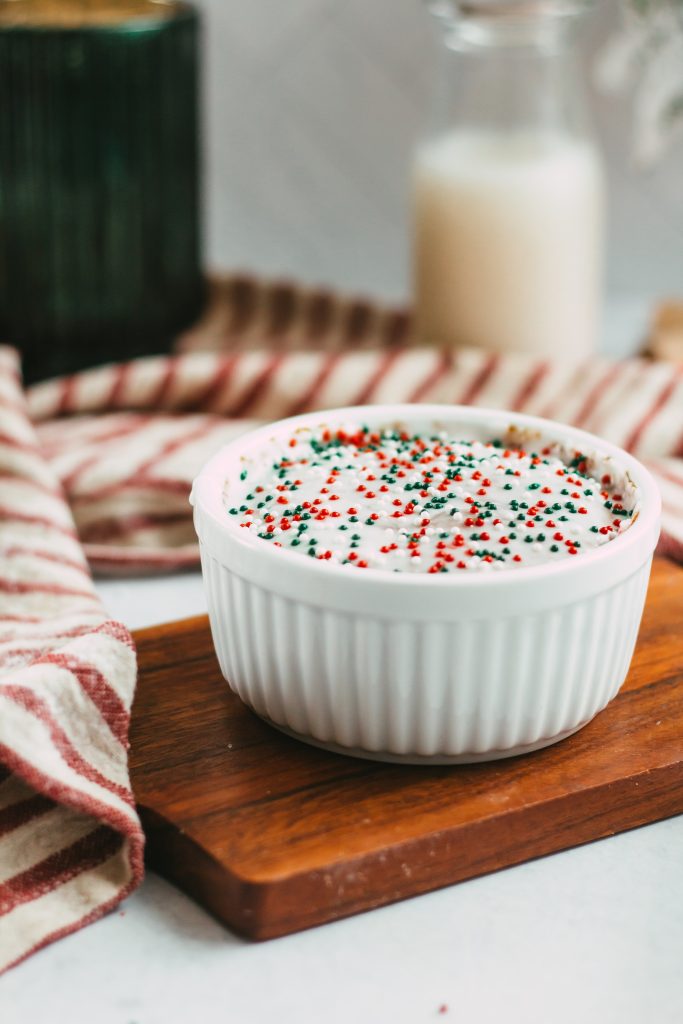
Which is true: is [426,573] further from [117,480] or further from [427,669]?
[117,480]

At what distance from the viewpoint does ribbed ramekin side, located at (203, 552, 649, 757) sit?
2.04 ft

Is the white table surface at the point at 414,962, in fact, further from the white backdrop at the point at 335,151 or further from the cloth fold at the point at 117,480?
the white backdrop at the point at 335,151

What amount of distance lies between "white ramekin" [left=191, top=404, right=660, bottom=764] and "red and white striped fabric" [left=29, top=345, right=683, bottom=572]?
1.21ft

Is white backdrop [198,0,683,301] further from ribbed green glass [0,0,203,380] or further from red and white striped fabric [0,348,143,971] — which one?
red and white striped fabric [0,348,143,971]

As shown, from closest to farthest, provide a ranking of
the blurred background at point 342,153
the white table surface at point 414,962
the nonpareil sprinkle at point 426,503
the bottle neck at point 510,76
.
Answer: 1. the white table surface at point 414,962
2. the nonpareil sprinkle at point 426,503
3. the bottle neck at point 510,76
4. the blurred background at point 342,153

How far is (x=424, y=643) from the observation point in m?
0.62

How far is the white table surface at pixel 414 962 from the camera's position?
0.55 m

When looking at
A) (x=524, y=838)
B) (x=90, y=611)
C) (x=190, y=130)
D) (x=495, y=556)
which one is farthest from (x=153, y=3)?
(x=524, y=838)

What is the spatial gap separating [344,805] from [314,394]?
0.54 meters

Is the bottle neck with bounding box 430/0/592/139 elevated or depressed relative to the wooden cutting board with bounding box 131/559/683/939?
elevated

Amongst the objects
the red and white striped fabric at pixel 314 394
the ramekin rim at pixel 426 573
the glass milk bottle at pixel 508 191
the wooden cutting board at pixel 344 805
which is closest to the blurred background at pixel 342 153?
the glass milk bottle at pixel 508 191

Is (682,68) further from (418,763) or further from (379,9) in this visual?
(418,763)

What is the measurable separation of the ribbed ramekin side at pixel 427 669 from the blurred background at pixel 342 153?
2.97ft

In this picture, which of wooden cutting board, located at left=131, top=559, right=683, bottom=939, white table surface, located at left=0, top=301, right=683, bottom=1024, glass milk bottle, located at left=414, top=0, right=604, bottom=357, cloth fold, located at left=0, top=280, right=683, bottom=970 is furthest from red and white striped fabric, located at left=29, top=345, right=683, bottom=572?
white table surface, located at left=0, top=301, right=683, bottom=1024
